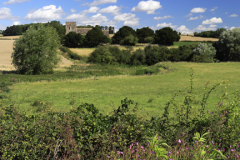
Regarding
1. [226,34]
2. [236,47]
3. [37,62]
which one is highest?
[226,34]

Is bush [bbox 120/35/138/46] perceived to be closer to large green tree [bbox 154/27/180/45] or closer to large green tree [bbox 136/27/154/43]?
large green tree [bbox 136/27/154/43]

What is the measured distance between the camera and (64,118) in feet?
19.0

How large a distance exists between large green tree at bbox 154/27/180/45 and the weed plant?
10340cm

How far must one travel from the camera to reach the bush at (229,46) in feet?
225

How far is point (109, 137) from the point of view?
5.28 metres

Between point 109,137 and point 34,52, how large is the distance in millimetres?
49468

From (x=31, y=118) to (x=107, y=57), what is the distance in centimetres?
7481

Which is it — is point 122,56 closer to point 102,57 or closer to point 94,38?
point 102,57

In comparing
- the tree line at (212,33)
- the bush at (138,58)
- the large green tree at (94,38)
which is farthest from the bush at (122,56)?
the tree line at (212,33)

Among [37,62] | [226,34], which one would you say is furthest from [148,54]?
[37,62]

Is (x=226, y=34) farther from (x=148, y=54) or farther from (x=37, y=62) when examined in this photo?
(x=37, y=62)

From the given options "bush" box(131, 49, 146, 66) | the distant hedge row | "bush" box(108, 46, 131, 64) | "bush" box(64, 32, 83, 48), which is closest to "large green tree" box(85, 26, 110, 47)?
"bush" box(64, 32, 83, 48)

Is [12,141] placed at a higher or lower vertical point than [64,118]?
lower

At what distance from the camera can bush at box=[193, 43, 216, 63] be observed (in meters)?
68.9
